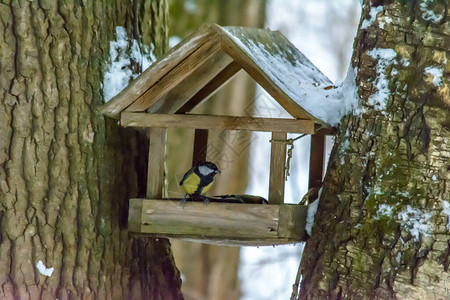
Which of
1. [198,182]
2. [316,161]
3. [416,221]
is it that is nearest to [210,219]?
[198,182]

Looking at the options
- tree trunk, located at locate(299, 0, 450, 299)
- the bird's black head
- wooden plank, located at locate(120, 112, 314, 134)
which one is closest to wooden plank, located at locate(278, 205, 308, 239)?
tree trunk, located at locate(299, 0, 450, 299)

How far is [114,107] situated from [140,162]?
56 centimetres

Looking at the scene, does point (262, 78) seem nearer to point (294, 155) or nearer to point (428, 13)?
point (428, 13)

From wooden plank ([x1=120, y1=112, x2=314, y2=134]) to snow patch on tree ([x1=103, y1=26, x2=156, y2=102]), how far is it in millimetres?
358

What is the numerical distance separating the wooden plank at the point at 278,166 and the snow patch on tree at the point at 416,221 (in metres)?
0.61

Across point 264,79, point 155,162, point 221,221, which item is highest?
point 264,79

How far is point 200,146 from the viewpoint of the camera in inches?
151

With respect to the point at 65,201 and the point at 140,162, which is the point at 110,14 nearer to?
the point at 140,162

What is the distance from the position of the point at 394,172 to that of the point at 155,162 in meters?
1.20

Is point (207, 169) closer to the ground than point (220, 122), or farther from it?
closer to the ground

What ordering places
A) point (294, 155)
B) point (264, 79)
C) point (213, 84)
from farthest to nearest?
point (294, 155) → point (213, 84) → point (264, 79)

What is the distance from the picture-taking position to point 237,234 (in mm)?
2920

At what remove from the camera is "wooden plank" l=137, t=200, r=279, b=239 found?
290cm

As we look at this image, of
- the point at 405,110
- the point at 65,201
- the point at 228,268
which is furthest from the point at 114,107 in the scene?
the point at 228,268
